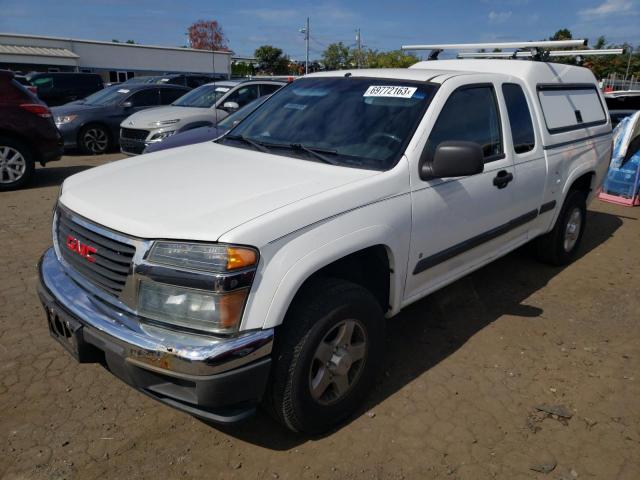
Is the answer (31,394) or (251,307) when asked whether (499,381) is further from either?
(31,394)

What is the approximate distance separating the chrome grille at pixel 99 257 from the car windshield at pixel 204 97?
7752 millimetres

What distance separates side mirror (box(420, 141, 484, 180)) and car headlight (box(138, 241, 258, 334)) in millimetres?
1291

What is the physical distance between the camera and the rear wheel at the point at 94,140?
11070 mm

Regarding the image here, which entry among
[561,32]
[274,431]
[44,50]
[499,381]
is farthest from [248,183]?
[561,32]

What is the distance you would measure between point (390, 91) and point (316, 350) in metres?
1.78

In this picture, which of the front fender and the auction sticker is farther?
the auction sticker

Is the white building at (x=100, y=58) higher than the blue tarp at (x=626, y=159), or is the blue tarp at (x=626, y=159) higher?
the white building at (x=100, y=58)

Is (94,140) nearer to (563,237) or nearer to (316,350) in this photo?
(563,237)

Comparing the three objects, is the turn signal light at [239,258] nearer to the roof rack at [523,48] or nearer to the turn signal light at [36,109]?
the roof rack at [523,48]

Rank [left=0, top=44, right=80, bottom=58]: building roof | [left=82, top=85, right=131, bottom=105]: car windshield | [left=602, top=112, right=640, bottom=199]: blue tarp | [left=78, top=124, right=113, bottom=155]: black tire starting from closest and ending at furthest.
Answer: [left=602, top=112, right=640, bottom=199]: blue tarp → [left=78, top=124, right=113, bottom=155]: black tire → [left=82, top=85, right=131, bottom=105]: car windshield → [left=0, top=44, right=80, bottom=58]: building roof

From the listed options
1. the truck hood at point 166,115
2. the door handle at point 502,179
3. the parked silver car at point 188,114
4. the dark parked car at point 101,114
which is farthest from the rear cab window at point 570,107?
the dark parked car at point 101,114

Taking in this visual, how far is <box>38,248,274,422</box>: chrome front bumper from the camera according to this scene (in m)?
2.15

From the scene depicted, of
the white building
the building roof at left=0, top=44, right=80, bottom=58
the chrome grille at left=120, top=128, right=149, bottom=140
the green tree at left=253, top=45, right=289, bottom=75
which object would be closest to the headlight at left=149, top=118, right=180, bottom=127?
the chrome grille at left=120, top=128, right=149, bottom=140

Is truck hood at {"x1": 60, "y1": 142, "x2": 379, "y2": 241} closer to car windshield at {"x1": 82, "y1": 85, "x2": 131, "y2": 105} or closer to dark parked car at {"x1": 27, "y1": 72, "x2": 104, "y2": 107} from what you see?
car windshield at {"x1": 82, "y1": 85, "x2": 131, "y2": 105}
